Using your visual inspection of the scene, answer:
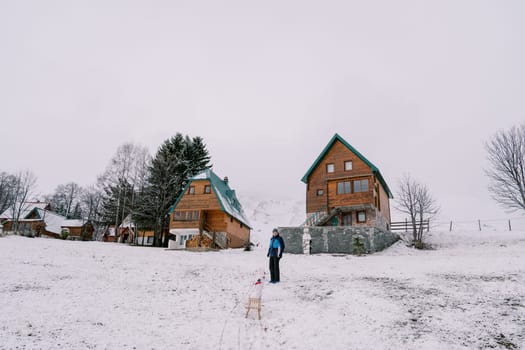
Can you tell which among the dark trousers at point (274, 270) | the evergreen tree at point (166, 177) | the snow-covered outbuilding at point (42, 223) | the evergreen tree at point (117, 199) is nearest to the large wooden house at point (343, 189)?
the evergreen tree at point (166, 177)

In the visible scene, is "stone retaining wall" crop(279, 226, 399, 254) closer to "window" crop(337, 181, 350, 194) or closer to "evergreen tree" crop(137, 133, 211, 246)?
"window" crop(337, 181, 350, 194)

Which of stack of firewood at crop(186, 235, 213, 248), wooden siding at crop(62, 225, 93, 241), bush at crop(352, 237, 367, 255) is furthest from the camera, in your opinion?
wooden siding at crop(62, 225, 93, 241)

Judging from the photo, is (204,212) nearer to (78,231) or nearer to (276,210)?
(78,231)

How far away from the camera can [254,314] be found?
8203mm

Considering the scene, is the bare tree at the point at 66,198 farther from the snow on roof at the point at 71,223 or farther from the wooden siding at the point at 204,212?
the wooden siding at the point at 204,212

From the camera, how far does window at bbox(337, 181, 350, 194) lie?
2816 centimetres

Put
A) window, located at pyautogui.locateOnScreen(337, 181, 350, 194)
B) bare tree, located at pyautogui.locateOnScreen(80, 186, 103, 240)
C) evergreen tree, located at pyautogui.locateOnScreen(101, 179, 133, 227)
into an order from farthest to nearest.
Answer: bare tree, located at pyautogui.locateOnScreen(80, 186, 103, 240), evergreen tree, located at pyautogui.locateOnScreen(101, 179, 133, 227), window, located at pyautogui.locateOnScreen(337, 181, 350, 194)

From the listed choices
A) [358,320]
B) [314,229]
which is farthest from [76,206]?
[358,320]

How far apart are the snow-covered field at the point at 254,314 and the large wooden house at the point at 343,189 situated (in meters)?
13.4

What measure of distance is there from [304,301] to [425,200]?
2405cm

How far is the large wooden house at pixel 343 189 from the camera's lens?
27.3m

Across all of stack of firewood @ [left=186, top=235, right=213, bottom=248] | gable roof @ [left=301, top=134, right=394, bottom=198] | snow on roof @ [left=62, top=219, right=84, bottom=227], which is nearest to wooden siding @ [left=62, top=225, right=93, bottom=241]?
snow on roof @ [left=62, top=219, right=84, bottom=227]

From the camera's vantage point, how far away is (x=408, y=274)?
12.8 m

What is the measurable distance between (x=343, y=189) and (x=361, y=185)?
5.46 ft
